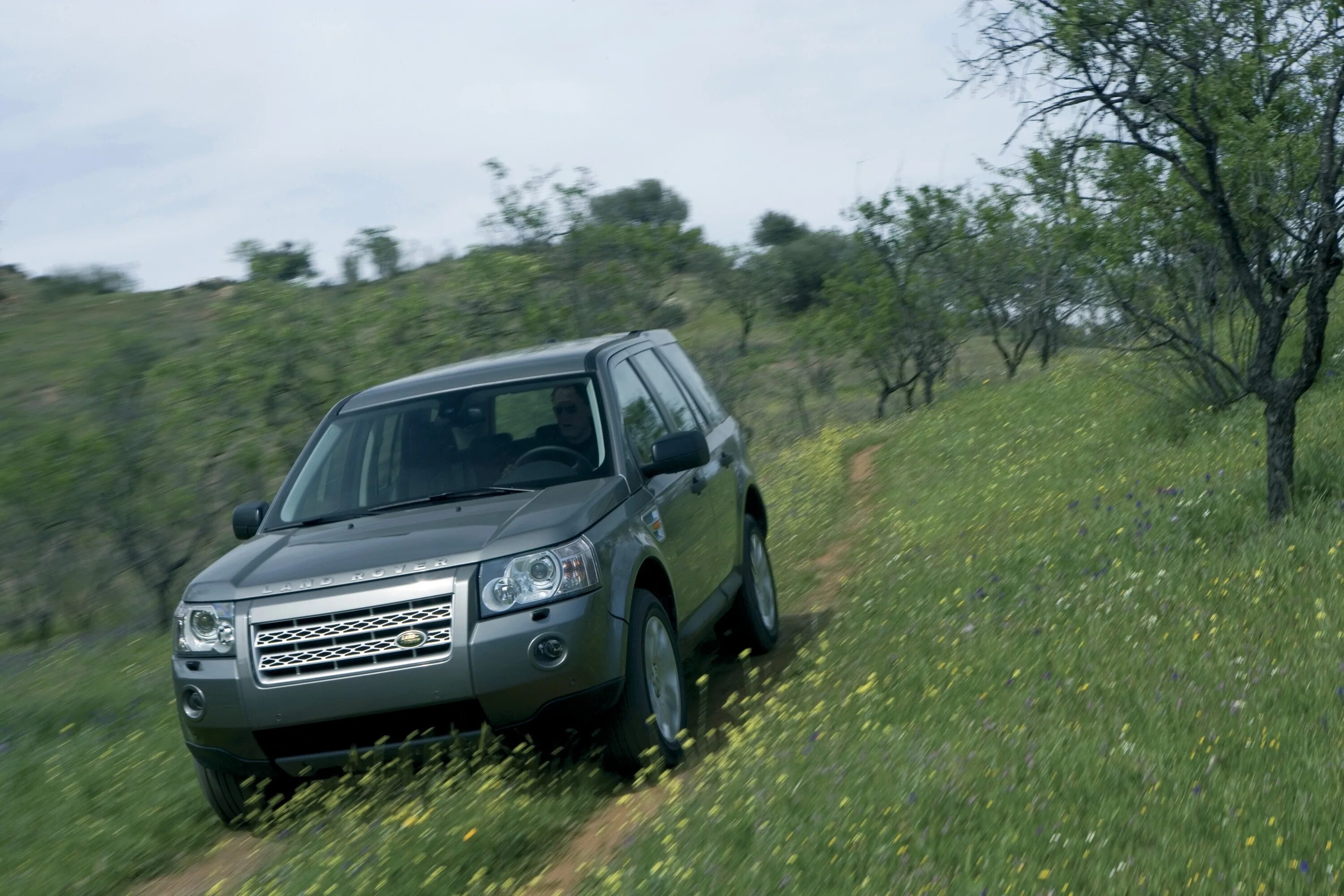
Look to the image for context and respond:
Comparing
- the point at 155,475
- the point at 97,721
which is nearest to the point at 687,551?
the point at 97,721

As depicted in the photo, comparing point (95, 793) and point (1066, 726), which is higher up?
point (1066, 726)

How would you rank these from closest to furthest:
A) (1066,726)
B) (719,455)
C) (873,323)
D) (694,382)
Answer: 1. (1066,726)
2. (719,455)
3. (694,382)
4. (873,323)

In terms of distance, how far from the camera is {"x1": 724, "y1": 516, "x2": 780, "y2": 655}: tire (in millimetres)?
7895

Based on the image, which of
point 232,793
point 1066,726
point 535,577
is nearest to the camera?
point 1066,726

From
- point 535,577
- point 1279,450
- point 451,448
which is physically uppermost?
point 451,448

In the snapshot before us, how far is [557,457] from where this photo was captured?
632 centimetres

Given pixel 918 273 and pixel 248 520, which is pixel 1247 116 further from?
pixel 918 273

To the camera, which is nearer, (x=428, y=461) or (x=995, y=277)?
(x=428, y=461)

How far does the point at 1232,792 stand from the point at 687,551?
309 centimetres

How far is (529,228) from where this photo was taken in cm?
2878

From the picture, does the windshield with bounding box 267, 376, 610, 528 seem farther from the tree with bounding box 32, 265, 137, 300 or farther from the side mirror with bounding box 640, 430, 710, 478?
the tree with bounding box 32, 265, 137, 300

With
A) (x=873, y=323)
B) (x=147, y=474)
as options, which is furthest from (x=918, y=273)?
(x=147, y=474)

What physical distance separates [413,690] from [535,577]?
62 cm

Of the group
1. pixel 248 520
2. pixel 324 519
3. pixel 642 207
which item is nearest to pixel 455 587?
pixel 324 519
